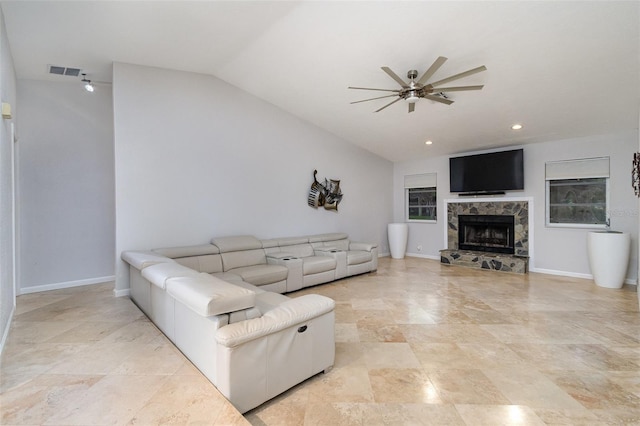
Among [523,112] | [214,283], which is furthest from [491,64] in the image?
[214,283]

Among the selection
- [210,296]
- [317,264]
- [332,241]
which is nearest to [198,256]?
[317,264]

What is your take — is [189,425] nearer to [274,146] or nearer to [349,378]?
[349,378]

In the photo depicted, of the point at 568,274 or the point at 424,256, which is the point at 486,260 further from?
the point at 424,256

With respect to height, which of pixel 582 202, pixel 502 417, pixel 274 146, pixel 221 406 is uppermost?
pixel 274 146

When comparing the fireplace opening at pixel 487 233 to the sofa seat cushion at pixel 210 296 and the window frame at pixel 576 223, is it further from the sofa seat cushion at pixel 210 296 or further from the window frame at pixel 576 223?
the sofa seat cushion at pixel 210 296

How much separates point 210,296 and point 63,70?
4.16 metres

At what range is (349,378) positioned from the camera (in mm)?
2193

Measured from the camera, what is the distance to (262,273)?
4.07 metres

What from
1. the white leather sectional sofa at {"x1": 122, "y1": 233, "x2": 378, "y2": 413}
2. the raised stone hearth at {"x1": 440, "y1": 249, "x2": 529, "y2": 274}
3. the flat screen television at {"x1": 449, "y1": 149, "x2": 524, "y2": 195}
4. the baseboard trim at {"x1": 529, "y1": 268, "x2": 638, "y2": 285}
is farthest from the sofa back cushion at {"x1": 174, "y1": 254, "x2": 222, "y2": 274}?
the baseboard trim at {"x1": 529, "y1": 268, "x2": 638, "y2": 285}

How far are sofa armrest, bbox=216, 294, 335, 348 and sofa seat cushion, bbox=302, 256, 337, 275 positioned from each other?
232 centimetres

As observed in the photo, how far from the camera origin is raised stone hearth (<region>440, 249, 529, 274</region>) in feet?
18.4

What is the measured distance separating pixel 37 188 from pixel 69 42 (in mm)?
2122

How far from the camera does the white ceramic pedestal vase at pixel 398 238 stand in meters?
7.28

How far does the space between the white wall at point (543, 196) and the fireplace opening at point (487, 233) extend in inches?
15.8
